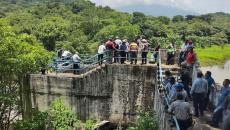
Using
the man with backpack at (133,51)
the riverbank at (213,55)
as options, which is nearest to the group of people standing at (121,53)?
the man with backpack at (133,51)

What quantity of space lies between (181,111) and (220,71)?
4647 centimetres

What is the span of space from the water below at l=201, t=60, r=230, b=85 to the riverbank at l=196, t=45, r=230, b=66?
103 centimetres

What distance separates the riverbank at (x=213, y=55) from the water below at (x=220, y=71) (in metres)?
1.03

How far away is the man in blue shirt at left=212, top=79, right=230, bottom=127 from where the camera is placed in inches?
523

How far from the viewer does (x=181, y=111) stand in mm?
12734

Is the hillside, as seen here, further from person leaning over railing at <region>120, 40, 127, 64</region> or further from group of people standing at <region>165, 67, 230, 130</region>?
group of people standing at <region>165, 67, 230, 130</region>

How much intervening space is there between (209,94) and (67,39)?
48.1 meters

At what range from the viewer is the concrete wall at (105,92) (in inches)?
906

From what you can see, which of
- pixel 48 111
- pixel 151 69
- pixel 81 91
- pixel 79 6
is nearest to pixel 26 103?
pixel 48 111

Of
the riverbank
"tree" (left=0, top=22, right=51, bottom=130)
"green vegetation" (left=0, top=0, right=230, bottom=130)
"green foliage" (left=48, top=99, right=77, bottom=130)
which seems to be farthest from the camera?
the riverbank

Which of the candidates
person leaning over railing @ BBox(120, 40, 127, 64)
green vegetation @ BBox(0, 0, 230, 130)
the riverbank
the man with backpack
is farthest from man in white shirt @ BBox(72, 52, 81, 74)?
the riverbank

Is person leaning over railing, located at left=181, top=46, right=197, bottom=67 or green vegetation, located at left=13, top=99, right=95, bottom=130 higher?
person leaning over railing, located at left=181, top=46, right=197, bottom=67

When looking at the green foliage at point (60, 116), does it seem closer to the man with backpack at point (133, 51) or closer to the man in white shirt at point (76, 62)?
the man in white shirt at point (76, 62)

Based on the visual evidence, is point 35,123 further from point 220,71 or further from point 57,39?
point 57,39
